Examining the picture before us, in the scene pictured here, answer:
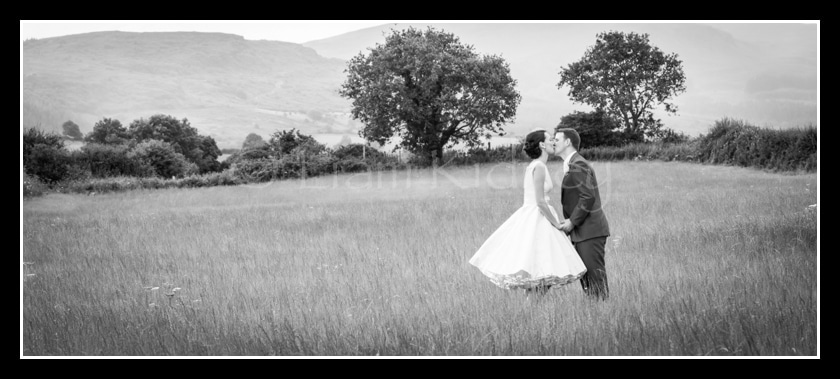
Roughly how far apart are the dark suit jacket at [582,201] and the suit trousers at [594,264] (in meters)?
0.09

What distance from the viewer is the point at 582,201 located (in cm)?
568

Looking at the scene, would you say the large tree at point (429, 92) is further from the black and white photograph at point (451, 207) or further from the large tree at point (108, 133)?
the large tree at point (108, 133)

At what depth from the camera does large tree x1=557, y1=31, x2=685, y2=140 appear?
2934 cm

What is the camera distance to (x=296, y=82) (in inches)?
1901

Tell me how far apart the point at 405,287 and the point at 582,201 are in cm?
247

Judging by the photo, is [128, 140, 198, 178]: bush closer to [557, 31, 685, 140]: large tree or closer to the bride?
[557, 31, 685, 140]: large tree

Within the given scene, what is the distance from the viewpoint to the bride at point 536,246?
18.6 feet

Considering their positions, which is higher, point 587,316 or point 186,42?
point 186,42

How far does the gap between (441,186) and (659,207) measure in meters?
12.2

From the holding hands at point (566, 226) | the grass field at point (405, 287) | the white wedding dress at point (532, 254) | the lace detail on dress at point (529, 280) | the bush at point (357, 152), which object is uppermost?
the bush at point (357, 152)

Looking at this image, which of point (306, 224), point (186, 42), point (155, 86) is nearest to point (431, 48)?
point (306, 224)

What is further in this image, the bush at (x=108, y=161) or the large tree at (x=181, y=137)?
the large tree at (x=181, y=137)

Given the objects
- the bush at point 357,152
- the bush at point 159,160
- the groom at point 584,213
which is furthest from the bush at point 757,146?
the bush at point 159,160
